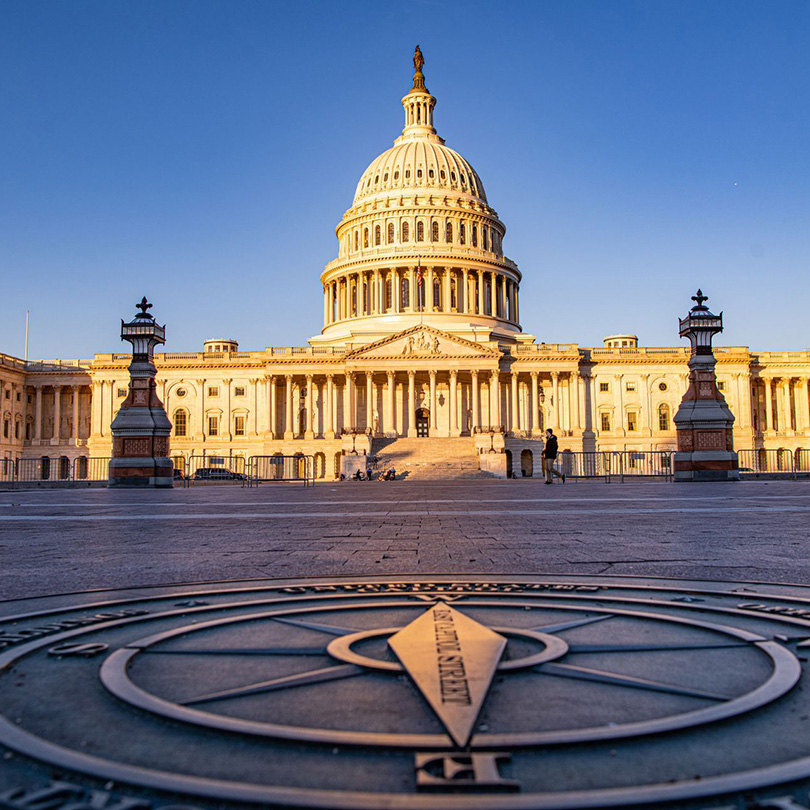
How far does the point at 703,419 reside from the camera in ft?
107

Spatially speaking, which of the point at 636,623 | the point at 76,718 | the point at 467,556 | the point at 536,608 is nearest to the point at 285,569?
the point at 467,556

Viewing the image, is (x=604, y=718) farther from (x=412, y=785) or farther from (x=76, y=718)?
(x=76, y=718)

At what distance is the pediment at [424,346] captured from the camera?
80562mm

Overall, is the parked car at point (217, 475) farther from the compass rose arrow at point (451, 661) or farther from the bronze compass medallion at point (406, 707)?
the compass rose arrow at point (451, 661)

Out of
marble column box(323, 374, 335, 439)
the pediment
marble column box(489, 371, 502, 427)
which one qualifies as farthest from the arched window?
marble column box(323, 374, 335, 439)

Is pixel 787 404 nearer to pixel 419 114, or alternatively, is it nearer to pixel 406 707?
pixel 419 114

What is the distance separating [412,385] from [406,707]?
77718 mm

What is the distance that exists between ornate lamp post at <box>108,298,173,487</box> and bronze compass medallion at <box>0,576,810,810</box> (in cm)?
2790

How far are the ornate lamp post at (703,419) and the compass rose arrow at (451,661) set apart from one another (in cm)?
3130

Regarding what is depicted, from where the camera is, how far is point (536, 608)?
163 inches

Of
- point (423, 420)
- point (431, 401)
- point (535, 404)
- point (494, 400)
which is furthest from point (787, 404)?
point (423, 420)

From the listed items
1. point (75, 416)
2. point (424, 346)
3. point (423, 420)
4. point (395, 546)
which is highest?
point (424, 346)

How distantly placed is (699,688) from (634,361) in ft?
282

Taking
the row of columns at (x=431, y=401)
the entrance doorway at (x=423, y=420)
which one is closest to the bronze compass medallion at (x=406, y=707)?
the row of columns at (x=431, y=401)
